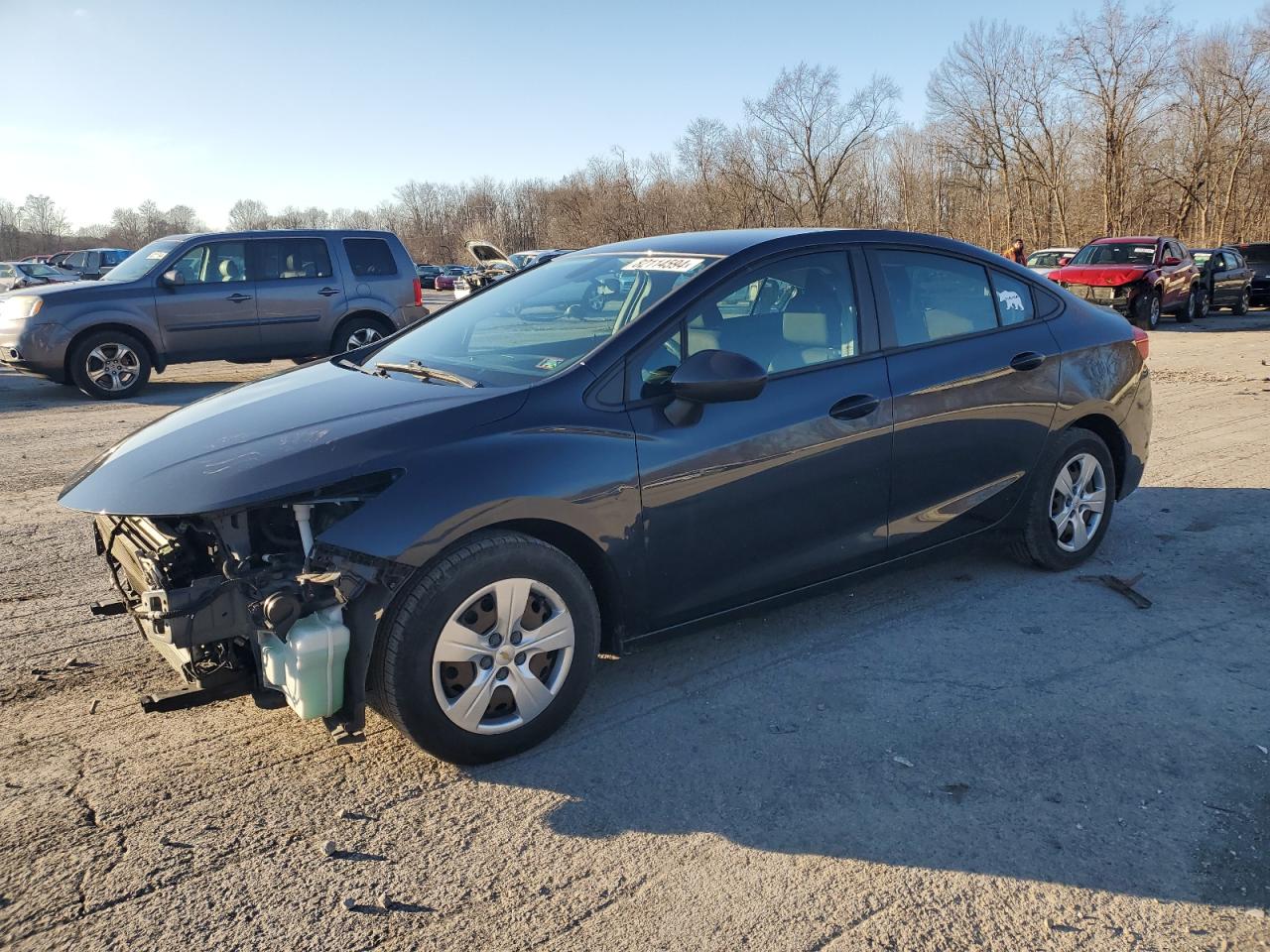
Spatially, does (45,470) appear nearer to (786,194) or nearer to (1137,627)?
(1137,627)

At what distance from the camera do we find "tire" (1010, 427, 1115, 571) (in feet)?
15.5

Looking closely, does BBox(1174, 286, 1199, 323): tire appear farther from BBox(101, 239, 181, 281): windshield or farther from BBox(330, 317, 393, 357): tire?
BBox(101, 239, 181, 281): windshield

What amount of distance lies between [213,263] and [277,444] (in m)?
10.0

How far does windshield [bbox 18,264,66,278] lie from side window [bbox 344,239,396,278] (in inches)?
1106

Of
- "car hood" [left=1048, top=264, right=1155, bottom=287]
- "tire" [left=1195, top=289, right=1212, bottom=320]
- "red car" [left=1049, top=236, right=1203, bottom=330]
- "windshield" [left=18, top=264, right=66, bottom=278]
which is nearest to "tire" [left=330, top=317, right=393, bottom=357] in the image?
"car hood" [left=1048, top=264, right=1155, bottom=287]

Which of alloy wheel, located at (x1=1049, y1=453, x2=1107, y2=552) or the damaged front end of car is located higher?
the damaged front end of car

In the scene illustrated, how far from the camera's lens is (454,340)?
421 centimetres

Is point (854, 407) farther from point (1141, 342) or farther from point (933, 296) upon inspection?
point (1141, 342)

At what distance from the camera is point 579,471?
10.6 feet

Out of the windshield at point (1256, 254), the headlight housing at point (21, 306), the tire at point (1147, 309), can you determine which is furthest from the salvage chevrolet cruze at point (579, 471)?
the windshield at point (1256, 254)

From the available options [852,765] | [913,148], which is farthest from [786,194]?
[852,765]

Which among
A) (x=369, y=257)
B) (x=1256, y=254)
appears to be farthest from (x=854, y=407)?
(x=1256, y=254)

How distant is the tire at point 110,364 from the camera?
37.1 feet

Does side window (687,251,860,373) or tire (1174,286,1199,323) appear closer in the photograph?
side window (687,251,860,373)
